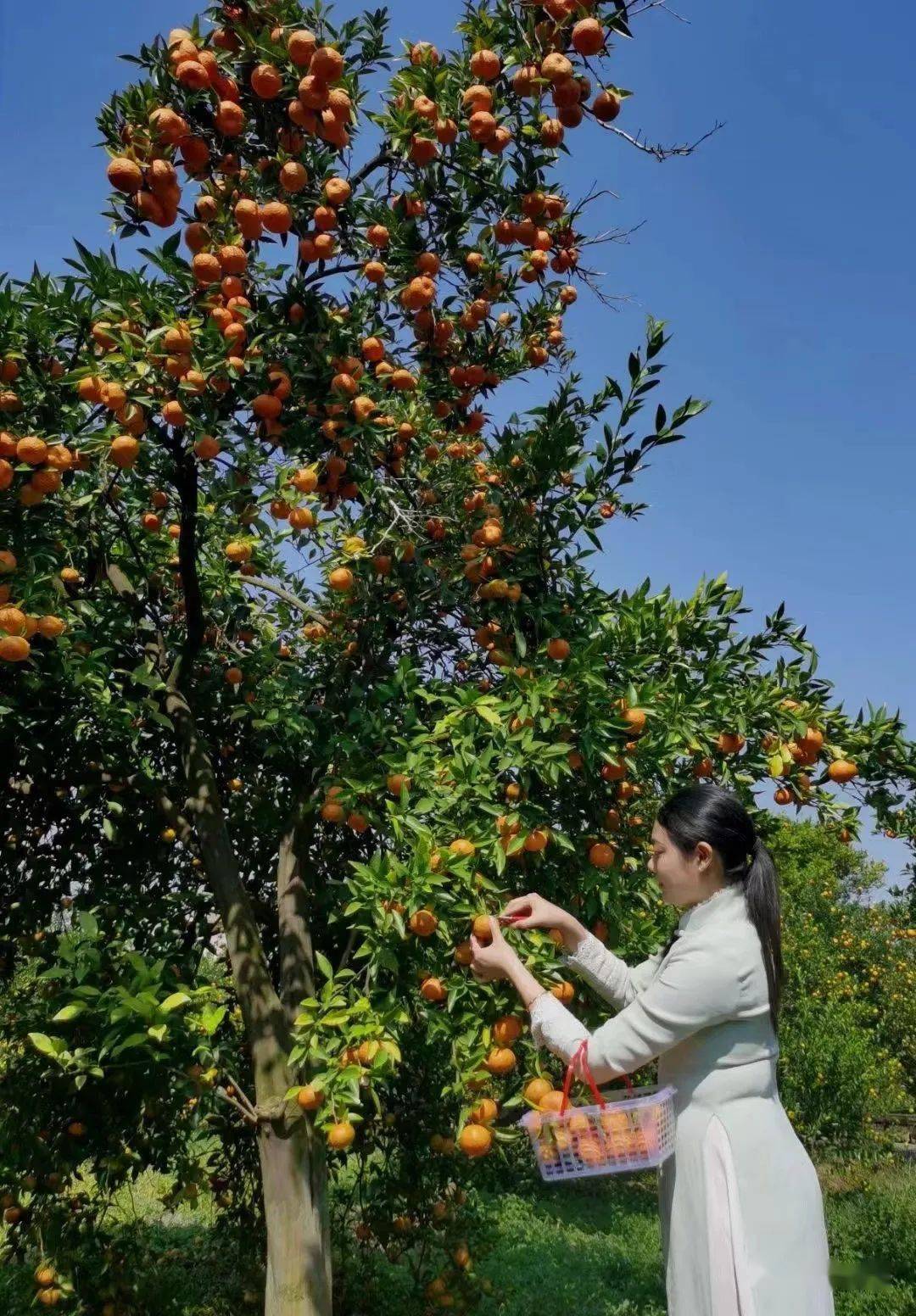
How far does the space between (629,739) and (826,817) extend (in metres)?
0.76

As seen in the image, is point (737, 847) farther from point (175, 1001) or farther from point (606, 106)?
point (606, 106)

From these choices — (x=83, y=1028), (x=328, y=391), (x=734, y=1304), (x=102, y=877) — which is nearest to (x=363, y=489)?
(x=328, y=391)

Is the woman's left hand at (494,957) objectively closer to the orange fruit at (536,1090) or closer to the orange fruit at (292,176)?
the orange fruit at (536,1090)

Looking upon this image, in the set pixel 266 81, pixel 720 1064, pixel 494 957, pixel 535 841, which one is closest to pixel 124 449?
pixel 266 81

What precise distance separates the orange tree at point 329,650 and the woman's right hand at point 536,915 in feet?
0.18

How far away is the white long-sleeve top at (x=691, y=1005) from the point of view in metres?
1.56

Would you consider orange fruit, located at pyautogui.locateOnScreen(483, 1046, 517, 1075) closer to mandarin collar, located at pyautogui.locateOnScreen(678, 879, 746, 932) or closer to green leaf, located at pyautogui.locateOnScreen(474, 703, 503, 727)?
mandarin collar, located at pyautogui.locateOnScreen(678, 879, 746, 932)

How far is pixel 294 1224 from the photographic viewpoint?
2629 millimetres

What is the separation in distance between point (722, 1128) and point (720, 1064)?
95mm

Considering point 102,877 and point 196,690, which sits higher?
point 196,690

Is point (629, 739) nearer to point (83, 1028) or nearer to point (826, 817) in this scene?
point (826, 817)

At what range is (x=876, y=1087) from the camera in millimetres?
8914

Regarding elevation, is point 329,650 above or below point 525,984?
above

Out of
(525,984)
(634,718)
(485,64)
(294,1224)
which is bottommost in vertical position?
(294,1224)
